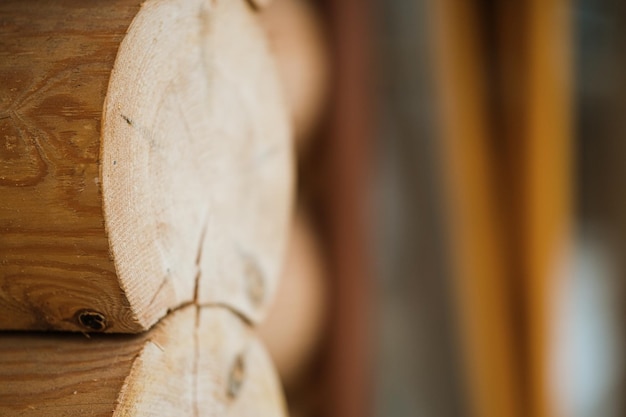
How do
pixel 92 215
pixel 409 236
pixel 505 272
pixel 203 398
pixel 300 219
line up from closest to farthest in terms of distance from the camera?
pixel 92 215
pixel 203 398
pixel 300 219
pixel 505 272
pixel 409 236

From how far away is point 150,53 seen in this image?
539 millimetres

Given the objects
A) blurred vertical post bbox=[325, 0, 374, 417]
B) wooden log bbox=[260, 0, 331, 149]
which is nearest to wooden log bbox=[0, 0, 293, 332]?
wooden log bbox=[260, 0, 331, 149]

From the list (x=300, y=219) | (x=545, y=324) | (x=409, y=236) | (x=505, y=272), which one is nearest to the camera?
(x=300, y=219)

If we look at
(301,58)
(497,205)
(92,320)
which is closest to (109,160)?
(92,320)

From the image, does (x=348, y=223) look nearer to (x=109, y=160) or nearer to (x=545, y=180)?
(x=545, y=180)

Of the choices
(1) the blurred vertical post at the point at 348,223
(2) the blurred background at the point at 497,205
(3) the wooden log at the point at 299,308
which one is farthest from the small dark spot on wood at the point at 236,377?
(2) the blurred background at the point at 497,205

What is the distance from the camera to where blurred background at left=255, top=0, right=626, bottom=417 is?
6.96ft

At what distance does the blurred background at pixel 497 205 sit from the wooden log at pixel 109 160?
107 cm

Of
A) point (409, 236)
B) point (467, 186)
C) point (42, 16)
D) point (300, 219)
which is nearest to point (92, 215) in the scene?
point (42, 16)

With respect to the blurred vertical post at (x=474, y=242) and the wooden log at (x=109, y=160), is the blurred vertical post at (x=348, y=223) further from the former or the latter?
the wooden log at (x=109, y=160)

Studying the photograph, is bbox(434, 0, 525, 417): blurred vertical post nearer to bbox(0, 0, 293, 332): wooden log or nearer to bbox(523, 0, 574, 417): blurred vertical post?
bbox(523, 0, 574, 417): blurred vertical post

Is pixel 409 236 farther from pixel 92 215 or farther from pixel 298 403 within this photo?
pixel 92 215

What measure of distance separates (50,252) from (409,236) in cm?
199

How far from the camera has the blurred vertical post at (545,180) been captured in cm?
210
